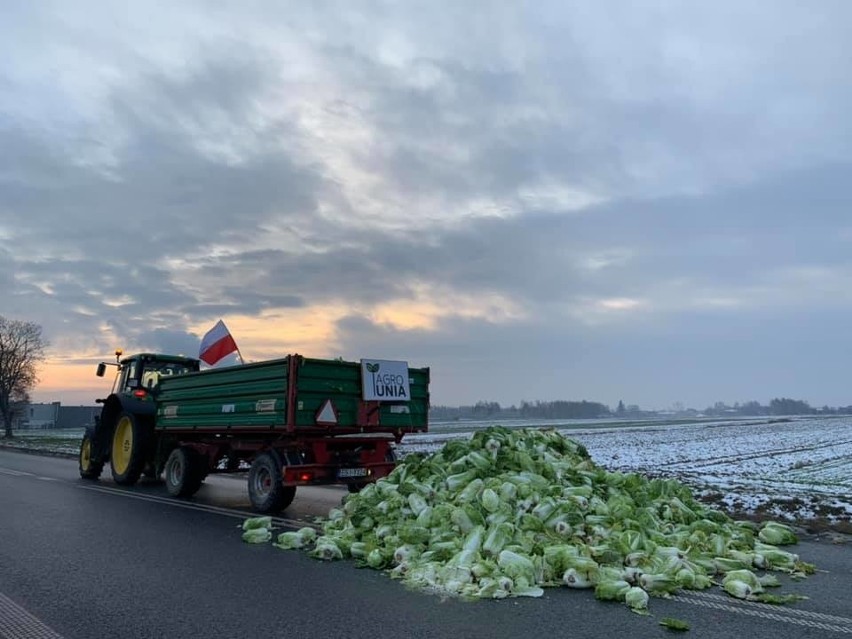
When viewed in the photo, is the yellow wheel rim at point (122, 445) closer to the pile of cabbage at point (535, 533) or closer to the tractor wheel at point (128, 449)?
the tractor wheel at point (128, 449)

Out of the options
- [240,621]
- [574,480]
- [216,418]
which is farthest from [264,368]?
[240,621]

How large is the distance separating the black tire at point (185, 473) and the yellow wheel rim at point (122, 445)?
7.64 feet

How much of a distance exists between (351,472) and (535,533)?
423cm

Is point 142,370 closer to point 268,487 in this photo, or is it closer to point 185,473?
point 185,473

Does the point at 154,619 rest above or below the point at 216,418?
below

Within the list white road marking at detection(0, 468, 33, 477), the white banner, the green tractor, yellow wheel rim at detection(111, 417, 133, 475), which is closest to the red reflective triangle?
the white banner

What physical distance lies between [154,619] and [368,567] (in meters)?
2.30

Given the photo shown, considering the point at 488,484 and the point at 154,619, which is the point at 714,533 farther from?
the point at 154,619

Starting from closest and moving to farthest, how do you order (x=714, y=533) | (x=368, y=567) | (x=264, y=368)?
1. (x=368, y=567)
2. (x=714, y=533)
3. (x=264, y=368)

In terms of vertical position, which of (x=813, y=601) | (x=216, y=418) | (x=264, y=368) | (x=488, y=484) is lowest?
(x=813, y=601)

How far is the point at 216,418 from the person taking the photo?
11383mm

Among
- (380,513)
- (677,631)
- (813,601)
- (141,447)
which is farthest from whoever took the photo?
(141,447)

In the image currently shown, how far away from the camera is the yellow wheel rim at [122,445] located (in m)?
14.3

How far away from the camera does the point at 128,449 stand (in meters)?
14.4
